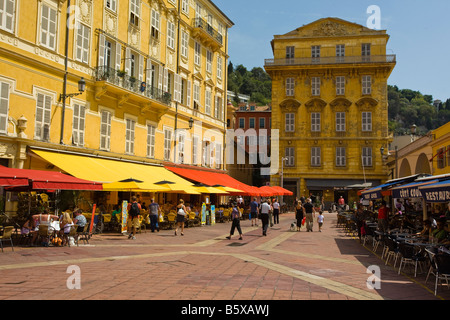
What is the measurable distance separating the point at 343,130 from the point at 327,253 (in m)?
34.6

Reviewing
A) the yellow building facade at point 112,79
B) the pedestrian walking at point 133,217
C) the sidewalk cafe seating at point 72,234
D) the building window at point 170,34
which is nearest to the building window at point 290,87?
the yellow building facade at point 112,79

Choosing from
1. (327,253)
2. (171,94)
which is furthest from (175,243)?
(171,94)

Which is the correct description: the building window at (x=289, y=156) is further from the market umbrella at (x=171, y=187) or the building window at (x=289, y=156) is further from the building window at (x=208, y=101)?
the market umbrella at (x=171, y=187)

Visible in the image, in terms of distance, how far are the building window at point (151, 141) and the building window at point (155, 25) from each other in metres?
5.78

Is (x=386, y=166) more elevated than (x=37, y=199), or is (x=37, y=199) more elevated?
(x=386, y=166)

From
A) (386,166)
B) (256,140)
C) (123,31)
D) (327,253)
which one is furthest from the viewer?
(256,140)

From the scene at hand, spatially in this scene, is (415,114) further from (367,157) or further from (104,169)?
(104,169)

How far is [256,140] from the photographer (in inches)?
2414

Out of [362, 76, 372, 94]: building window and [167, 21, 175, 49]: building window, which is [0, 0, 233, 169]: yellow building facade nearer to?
[167, 21, 175, 49]: building window

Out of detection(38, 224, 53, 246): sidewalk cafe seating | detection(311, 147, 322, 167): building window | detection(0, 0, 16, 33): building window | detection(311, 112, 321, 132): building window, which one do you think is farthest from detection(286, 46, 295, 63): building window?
detection(38, 224, 53, 246): sidewalk cafe seating

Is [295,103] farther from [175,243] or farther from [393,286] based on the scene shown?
[393,286]

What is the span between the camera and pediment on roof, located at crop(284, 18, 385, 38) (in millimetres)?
46781

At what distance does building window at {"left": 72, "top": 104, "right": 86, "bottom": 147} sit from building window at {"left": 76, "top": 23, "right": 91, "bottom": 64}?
7.90 feet
